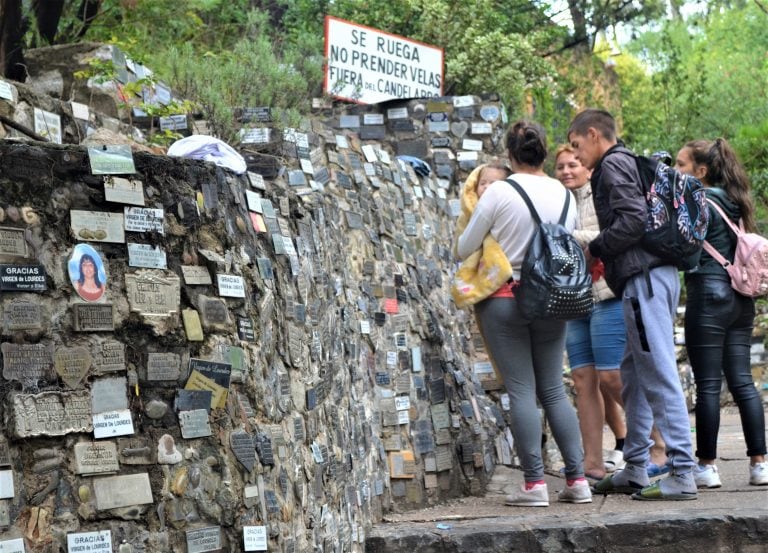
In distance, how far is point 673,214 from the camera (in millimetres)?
4824

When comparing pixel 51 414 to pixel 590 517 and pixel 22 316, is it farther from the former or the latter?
pixel 590 517

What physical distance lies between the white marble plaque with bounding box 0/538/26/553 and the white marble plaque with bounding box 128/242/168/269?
917 mm

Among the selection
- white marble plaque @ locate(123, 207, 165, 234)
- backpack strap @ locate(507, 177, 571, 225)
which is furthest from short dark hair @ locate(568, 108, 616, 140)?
white marble plaque @ locate(123, 207, 165, 234)

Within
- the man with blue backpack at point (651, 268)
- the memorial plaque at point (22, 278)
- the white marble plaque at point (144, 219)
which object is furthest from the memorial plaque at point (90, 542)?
the man with blue backpack at point (651, 268)

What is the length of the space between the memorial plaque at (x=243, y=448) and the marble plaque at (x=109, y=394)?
15.8 inches

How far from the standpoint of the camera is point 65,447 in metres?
3.32

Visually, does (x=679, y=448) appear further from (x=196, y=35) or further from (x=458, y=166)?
(x=196, y=35)

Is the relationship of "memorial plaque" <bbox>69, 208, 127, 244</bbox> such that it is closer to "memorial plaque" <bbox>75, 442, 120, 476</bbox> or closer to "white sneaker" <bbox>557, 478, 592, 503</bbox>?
"memorial plaque" <bbox>75, 442, 120, 476</bbox>

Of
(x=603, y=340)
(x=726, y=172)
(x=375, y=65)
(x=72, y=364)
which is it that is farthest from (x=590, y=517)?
(x=375, y=65)

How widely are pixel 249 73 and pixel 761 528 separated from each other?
4597 millimetres

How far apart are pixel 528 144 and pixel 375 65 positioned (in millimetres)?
4369

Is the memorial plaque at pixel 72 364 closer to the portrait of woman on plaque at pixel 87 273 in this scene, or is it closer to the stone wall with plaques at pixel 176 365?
the stone wall with plaques at pixel 176 365

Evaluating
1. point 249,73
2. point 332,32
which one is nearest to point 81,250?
point 249,73

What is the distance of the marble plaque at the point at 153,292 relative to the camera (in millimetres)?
3520
